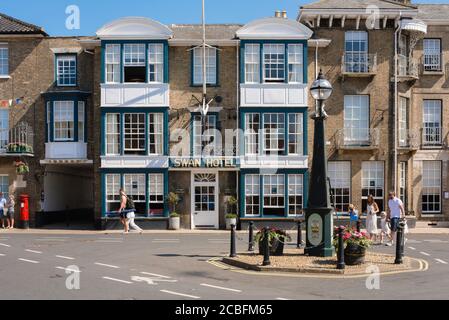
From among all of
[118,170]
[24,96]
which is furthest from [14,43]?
[118,170]

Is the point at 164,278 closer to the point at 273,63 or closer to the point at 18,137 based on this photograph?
the point at 273,63

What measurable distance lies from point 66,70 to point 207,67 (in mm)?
6993

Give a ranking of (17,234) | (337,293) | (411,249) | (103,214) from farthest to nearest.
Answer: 1. (103,214)
2. (17,234)
3. (411,249)
4. (337,293)

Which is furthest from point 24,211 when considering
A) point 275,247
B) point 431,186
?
point 431,186

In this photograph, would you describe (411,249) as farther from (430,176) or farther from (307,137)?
(430,176)

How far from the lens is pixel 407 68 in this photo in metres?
29.8

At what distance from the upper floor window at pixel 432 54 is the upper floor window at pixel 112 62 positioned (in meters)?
15.3

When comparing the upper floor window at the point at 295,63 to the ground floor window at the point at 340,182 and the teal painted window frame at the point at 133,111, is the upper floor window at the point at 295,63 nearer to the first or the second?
the ground floor window at the point at 340,182

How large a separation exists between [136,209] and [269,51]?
961 centimetres

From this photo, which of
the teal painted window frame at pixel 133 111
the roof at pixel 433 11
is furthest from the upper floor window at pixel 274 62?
the roof at pixel 433 11

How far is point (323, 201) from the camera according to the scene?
640 inches

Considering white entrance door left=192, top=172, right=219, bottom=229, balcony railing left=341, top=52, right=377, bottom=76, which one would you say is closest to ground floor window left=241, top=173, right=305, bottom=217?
white entrance door left=192, top=172, right=219, bottom=229

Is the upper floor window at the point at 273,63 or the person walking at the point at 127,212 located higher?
the upper floor window at the point at 273,63

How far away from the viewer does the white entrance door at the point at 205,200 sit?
28.5 meters
